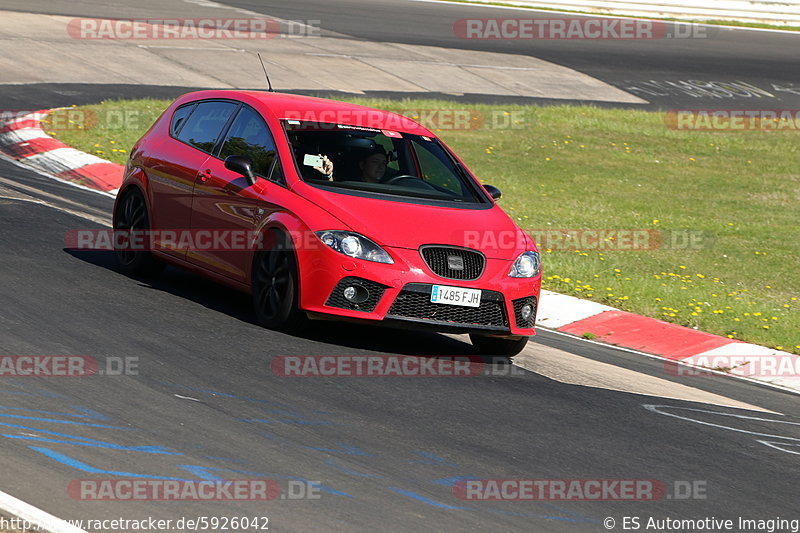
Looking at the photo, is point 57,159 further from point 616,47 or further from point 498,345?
point 616,47

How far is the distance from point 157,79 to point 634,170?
9362 mm

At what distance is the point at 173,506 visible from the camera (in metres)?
5.21

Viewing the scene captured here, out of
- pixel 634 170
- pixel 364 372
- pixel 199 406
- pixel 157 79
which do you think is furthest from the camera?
pixel 157 79

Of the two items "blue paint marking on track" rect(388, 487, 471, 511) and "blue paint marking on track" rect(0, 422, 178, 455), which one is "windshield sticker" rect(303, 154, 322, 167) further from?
"blue paint marking on track" rect(388, 487, 471, 511)

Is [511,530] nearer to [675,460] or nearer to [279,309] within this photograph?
[675,460]

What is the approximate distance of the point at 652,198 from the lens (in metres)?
18.4

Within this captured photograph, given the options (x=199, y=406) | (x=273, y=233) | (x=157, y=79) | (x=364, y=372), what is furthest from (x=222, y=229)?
(x=157, y=79)

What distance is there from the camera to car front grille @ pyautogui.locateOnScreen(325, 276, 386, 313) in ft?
26.9

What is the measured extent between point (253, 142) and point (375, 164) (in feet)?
3.26
